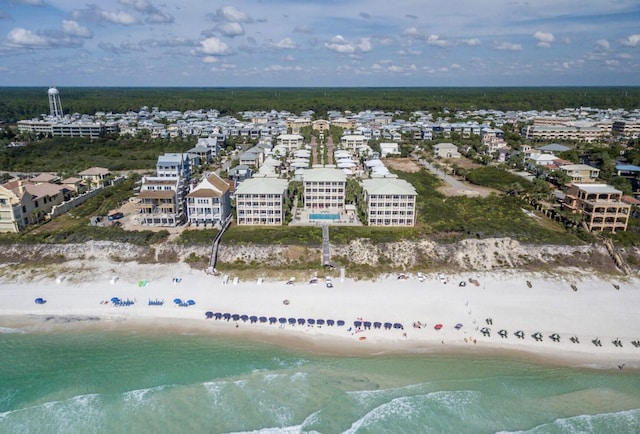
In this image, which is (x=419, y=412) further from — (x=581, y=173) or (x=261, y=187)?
(x=581, y=173)

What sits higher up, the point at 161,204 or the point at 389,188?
the point at 389,188

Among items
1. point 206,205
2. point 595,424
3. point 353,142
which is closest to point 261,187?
point 206,205

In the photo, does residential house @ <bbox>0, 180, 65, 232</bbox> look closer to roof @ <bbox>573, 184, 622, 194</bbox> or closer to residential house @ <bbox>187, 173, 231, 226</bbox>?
residential house @ <bbox>187, 173, 231, 226</bbox>

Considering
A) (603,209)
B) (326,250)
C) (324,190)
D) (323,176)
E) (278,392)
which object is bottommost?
(278,392)

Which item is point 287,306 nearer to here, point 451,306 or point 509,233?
point 451,306

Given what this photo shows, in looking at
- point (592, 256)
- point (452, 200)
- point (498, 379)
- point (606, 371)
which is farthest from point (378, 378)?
point (452, 200)

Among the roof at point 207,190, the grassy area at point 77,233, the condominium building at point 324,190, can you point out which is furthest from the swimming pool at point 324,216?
the grassy area at point 77,233

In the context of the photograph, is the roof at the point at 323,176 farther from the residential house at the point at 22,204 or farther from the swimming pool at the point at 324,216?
the residential house at the point at 22,204
